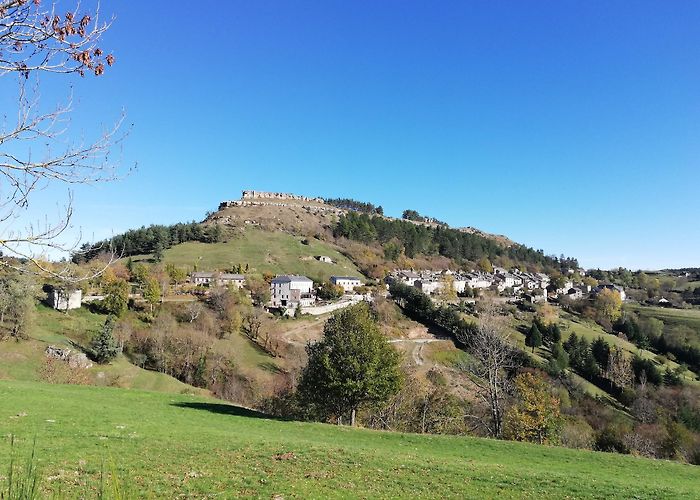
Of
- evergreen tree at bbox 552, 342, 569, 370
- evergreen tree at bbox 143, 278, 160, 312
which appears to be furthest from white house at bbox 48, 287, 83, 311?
evergreen tree at bbox 552, 342, 569, 370

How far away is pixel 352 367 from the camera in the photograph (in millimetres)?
25516

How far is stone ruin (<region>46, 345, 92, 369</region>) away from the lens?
143ft

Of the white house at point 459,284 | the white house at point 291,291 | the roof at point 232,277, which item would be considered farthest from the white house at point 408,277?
the roof at point 232,277

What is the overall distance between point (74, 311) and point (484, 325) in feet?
202

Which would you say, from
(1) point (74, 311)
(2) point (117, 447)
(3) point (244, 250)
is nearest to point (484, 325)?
(2) point (117, 447)

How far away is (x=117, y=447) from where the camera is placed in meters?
14.4

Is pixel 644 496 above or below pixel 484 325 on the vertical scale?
below

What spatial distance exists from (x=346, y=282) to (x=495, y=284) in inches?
2364

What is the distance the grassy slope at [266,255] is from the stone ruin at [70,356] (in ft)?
196

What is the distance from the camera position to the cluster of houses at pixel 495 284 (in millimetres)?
125875

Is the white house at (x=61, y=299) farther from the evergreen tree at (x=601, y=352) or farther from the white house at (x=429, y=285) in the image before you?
the evergreen tree at (x=601, y=352)

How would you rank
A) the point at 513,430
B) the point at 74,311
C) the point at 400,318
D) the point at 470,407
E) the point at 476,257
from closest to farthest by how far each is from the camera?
the point at 513,430
the point at 470,407
the point at 74,311
the point at 400,318
the point at 476,257

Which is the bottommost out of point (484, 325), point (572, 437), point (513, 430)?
point (572, 437)

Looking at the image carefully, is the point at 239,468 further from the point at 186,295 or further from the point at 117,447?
the point at 186,295
